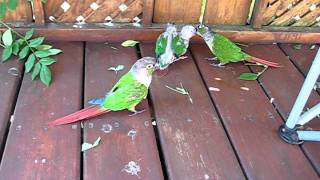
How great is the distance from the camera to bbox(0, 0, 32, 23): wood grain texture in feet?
5.77

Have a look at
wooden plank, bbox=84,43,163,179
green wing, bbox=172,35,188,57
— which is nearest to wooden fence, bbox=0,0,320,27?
green wing, bbox=172,35,188,57

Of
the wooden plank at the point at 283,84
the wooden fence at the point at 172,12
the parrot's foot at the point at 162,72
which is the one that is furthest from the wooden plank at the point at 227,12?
the parrot's foot at the point at 162,72

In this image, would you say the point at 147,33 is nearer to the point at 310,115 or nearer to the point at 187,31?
the point at 187,31

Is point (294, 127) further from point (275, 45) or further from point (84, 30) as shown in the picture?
point (84, 30)

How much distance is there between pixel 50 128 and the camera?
1.36m

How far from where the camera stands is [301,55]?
6.36 feet

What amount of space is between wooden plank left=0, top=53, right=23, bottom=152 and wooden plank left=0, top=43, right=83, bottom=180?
0.08 ft

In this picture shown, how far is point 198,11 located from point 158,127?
0.72 metres

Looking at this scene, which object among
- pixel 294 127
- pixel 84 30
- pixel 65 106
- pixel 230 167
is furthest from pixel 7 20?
pixel 294 127

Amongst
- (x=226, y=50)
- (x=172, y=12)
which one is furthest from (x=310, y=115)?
(x=172, y=12)

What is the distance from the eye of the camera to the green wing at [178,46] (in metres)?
1.70

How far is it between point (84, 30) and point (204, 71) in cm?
56

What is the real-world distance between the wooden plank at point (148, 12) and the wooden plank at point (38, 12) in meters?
0.45

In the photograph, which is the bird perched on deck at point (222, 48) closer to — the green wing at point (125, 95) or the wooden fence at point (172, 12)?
the wooden fence at point (172, 12)
